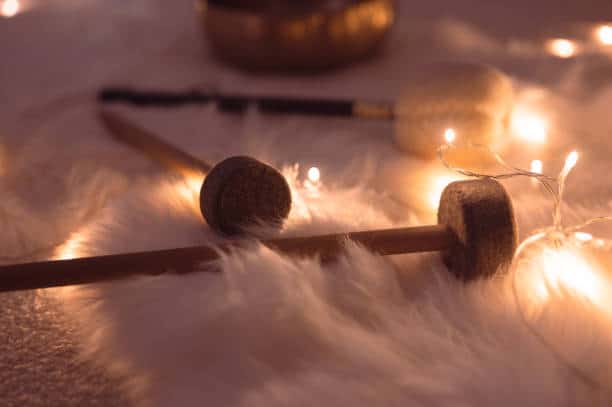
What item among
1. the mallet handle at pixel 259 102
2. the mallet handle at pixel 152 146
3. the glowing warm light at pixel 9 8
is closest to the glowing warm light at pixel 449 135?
the mallet handle at pixel 259 102

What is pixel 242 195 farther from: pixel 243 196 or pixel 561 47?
pixel 561 47

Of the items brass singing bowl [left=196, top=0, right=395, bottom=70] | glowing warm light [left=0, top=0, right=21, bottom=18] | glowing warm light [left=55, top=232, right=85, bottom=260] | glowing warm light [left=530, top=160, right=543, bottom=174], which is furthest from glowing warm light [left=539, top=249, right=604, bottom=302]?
glowing warm light [left=0, top=0, right=21, bottom=18]

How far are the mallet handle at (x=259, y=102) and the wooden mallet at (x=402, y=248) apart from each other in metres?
0.41

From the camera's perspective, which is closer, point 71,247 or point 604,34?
point 71,247

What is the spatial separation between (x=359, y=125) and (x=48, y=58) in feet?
2.13

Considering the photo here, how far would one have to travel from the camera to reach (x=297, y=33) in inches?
48.5

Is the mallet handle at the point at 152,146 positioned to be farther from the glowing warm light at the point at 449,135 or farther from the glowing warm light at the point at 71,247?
the glowing warm light at the point at 449,135

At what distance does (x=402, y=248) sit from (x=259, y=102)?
516 mm

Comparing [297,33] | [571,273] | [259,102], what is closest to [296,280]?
[571,273]

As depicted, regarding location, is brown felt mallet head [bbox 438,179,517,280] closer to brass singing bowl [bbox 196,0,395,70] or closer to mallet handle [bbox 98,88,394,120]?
mallet handle [bbox 98,88,394,120]

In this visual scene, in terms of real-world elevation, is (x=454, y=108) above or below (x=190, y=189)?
above

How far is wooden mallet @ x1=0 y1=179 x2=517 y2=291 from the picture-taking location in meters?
0.67

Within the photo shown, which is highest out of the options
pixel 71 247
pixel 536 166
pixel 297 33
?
pixel 297 33

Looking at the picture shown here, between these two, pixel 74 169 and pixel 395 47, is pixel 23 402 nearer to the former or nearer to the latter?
pixel 74 169
